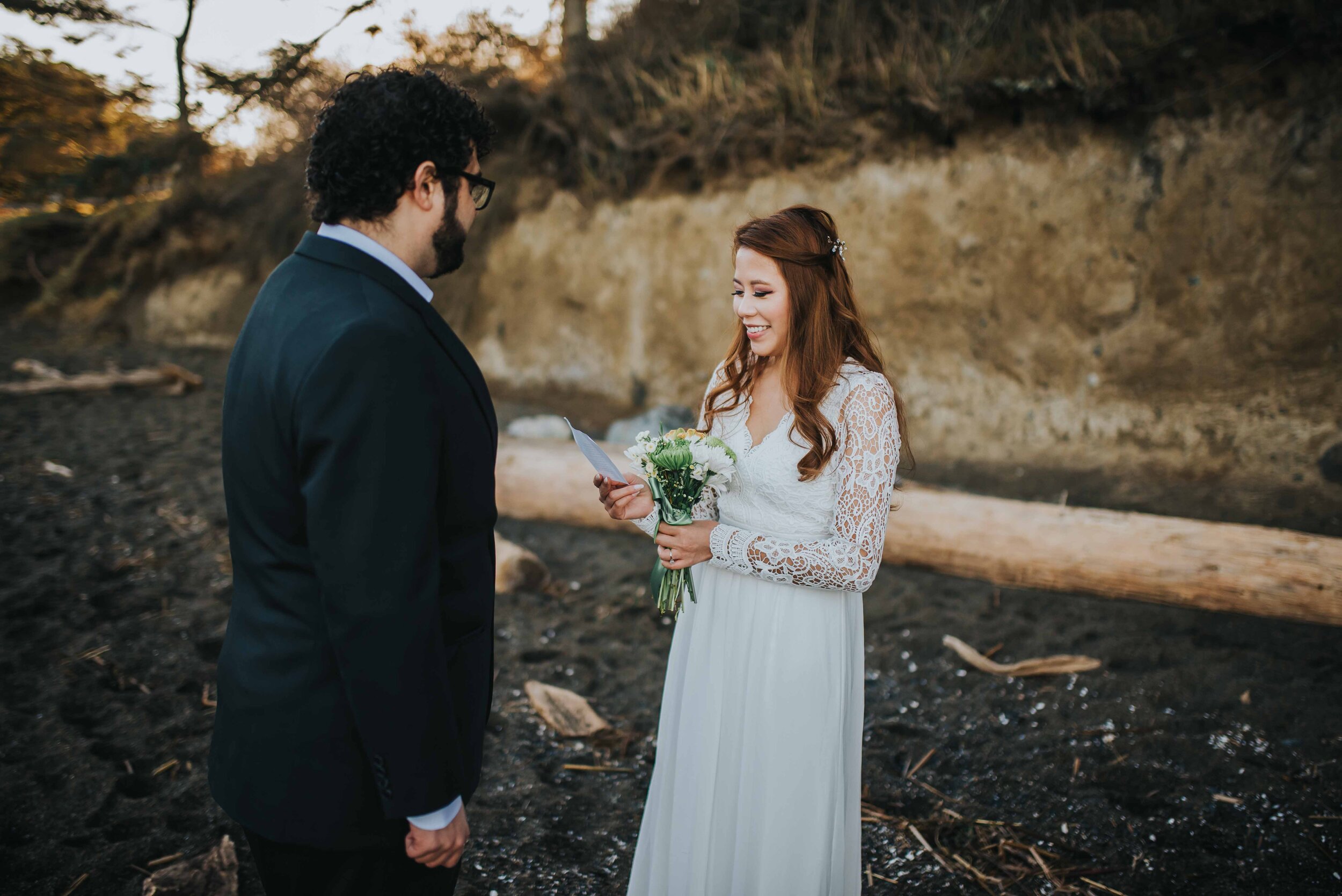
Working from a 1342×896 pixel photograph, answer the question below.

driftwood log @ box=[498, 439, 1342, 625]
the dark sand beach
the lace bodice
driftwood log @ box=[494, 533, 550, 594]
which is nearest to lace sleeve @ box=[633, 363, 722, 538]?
the lace bodice

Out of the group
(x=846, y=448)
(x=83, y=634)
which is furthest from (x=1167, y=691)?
(x=83, y=634)

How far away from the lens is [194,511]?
19.9 feet

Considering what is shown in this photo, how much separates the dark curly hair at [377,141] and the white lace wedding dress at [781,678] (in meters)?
1.18

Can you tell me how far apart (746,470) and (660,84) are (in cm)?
803

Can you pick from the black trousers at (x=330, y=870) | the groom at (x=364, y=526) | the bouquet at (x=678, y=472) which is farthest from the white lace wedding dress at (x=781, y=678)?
the black trousers at (x=330, y=870)

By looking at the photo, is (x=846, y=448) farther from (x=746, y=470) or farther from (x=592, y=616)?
(x=592, y=616)

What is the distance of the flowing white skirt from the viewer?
7.02 ft

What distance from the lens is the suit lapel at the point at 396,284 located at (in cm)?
146

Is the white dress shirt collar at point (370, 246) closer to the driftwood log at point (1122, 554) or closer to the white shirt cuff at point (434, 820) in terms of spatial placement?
the white shirt cuff at point (434, 820)

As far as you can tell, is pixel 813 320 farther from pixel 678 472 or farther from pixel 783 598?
pixel 783 598

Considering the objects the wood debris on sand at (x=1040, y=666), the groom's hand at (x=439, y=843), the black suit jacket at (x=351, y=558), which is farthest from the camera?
the wood debris on sand at (x=1040, y=666)

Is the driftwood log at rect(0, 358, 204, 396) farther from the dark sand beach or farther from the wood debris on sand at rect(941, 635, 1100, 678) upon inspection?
the wood debris on sand at rect(941, 635, 1100, 678)

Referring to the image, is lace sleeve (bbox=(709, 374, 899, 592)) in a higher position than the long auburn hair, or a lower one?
lower

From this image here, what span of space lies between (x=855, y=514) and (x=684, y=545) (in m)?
0.48
